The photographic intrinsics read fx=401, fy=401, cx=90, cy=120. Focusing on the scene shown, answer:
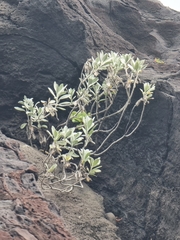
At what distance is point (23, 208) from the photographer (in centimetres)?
393

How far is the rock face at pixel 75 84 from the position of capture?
6520mm

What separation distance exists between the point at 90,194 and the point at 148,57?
4.08m

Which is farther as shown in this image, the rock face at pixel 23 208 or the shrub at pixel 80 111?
the shrub at pixel 80 111

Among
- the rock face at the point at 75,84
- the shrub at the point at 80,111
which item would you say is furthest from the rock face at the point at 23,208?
the rock face at the point at 75,84

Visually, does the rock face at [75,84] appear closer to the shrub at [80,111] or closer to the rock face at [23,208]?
the shrub at [80,111]

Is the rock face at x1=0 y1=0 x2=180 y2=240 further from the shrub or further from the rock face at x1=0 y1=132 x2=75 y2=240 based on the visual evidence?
the rock face at x1=0 y1=132 x2=75 y2=240

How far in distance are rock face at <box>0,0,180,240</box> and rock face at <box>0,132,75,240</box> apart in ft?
7.50

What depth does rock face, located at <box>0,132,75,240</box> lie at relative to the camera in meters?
3.56

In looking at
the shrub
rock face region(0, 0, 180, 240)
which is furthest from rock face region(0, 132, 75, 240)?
rock face region(0, 0, 180, 240)

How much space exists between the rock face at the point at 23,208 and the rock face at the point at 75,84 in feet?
7.50

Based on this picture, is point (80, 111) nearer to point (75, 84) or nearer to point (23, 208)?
point (75, 84)

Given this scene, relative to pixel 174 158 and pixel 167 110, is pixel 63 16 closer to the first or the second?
pixel 167 110

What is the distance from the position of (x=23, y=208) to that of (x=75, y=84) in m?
3.71

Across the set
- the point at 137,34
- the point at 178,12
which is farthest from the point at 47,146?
the point at 178,12
